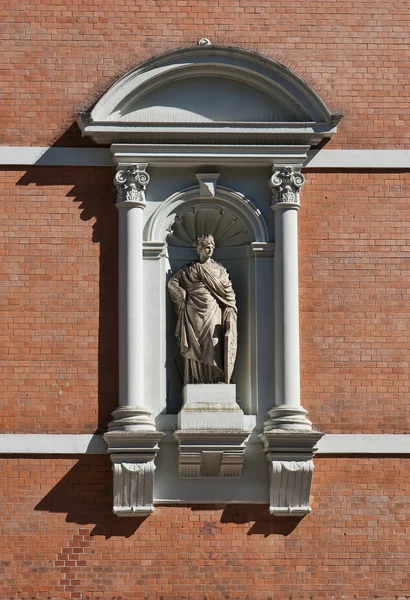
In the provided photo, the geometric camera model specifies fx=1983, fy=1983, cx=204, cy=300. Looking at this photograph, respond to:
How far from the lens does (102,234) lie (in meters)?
20.9

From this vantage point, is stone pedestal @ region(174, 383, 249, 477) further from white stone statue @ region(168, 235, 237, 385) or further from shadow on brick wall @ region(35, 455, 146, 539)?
shadow on brick wall @ region(35, 455, 146, 539)

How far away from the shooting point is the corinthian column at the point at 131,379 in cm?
2020

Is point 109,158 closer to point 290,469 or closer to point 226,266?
point 226,266

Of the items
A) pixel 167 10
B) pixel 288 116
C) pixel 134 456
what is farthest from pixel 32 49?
pixel 134 456

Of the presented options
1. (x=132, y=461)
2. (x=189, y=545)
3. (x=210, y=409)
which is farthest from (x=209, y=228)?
(x=189, y=545)

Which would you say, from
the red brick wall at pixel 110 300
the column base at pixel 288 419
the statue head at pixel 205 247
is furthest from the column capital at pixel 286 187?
the column base at pixel 288 419

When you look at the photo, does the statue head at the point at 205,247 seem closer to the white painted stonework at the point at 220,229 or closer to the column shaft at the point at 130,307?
the white painted stonework at the point at 220,229

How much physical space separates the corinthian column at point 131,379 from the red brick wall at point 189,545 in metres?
0.24

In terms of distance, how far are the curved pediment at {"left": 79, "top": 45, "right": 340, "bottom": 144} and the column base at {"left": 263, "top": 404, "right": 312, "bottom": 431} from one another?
113 inches

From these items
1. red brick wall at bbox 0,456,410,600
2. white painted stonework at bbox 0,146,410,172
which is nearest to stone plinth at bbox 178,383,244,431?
red brick wall at bbox 0,456,410,600

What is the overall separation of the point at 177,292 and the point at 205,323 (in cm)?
45

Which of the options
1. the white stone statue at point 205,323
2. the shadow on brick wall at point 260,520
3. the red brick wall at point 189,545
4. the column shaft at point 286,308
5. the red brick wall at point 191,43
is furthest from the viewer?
the red brick wall at point 191,43

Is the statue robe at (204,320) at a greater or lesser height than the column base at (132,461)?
greater

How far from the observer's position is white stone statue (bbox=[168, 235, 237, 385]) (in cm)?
2066
